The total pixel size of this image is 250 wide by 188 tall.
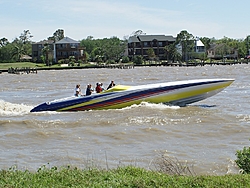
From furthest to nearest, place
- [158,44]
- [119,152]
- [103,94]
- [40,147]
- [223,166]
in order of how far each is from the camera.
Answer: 1. [158,44]
2. [103,94]
3. [40,147]
4. [119,152]
5. [223,166]

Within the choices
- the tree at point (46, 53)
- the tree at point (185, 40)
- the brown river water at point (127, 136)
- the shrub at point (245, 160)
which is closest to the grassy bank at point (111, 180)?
the shrub at point (245, 160)

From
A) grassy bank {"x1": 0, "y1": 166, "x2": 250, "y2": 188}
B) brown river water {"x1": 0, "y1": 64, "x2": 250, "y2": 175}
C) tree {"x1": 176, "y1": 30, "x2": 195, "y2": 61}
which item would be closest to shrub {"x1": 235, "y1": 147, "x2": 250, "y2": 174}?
grassy bank {"x1": 0, "y1": 166, "x2": 250, "y2": 188}

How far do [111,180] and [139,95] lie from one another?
452 inches

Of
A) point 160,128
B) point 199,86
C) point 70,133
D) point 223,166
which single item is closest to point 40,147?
point 70,133

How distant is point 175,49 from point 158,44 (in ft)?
18.4

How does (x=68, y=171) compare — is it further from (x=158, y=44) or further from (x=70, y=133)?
(x=158, y=44)

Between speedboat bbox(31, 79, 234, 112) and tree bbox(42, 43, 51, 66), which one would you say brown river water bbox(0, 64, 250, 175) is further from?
tree bbox(42, 43, 51, 66)

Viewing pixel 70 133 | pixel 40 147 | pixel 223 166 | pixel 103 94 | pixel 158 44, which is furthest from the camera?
pixel 158 44

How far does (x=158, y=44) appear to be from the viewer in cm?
11038

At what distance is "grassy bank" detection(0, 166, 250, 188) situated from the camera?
246 inches

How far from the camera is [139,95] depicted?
17.9 m

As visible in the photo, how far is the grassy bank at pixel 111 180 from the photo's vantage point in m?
6.24

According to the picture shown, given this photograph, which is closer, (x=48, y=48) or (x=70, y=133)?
(x=70, y=133)

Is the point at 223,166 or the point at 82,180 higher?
the point at 82,180
